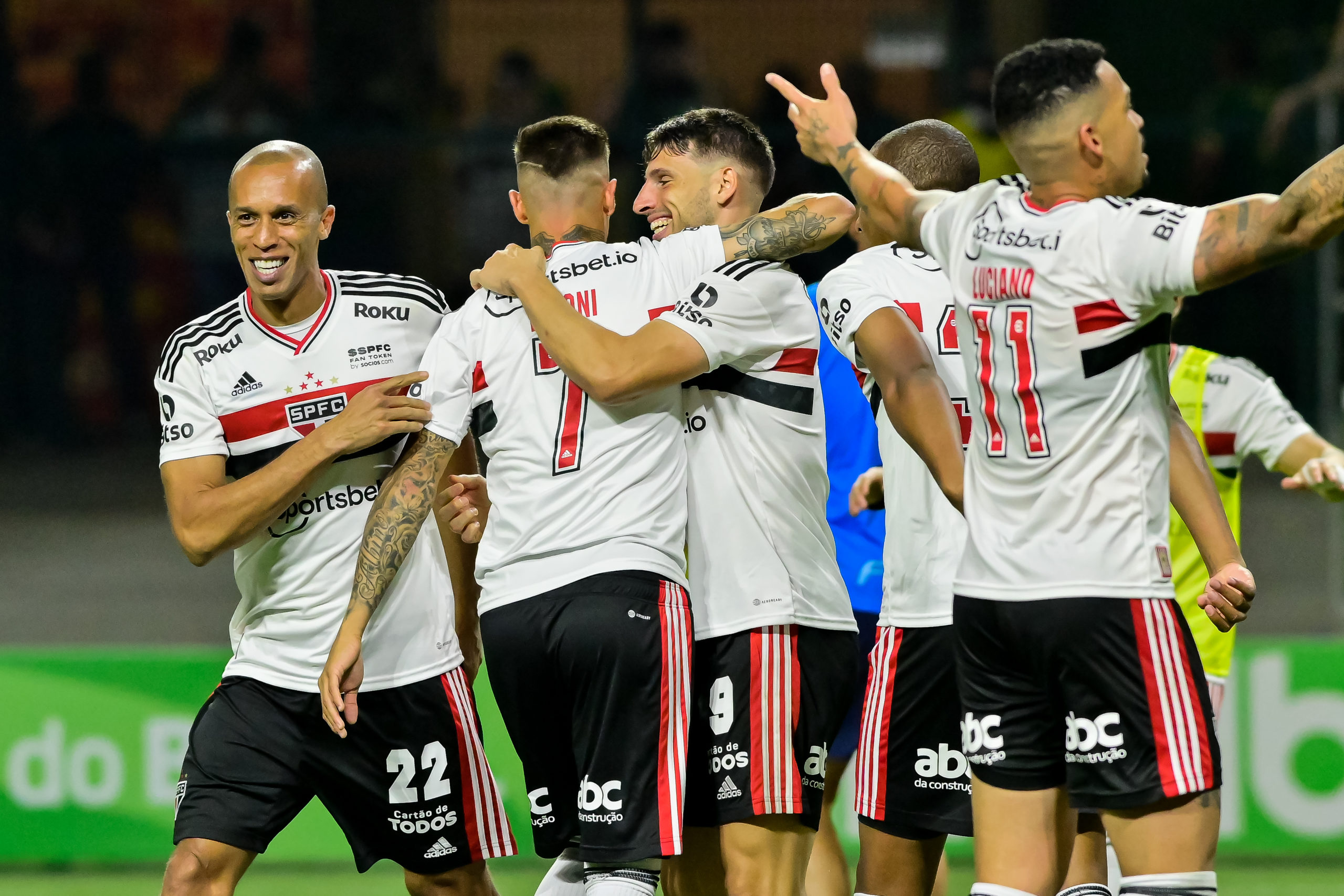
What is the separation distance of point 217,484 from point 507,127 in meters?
7.35

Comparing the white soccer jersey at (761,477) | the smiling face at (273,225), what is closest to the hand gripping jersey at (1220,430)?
the white soccer jersey at (761,477)

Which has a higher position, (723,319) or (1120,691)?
(723,319)

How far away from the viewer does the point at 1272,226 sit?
9.38 ft

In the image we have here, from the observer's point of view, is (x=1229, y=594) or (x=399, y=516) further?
(x=399, y=516)

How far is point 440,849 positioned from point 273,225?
1641 mm

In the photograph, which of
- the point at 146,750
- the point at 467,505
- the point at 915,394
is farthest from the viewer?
the point at 146,750

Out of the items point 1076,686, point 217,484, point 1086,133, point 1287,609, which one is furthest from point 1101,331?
point 1287,609

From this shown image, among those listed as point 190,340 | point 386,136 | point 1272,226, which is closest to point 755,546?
point 1272,226

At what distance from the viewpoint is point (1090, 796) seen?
3146mm

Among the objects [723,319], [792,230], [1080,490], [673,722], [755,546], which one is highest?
[792,230]

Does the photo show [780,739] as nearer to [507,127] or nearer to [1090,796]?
[1090,796]

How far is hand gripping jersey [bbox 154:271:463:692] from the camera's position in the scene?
4.07 m

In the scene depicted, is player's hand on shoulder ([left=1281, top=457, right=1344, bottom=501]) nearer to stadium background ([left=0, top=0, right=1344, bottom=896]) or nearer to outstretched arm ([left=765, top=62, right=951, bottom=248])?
outstretched arm ([left=765, top=62, right=951, bottom=248])

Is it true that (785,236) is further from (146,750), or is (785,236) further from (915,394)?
(146,750)
